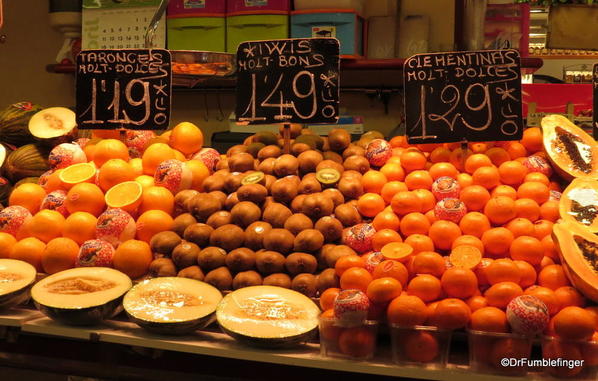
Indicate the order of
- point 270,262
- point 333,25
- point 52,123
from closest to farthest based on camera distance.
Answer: point 270,262 → point 52,123 → point 333,25

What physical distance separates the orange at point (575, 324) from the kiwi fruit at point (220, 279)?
3.02 ft

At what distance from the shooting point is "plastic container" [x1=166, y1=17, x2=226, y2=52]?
15.5 feet

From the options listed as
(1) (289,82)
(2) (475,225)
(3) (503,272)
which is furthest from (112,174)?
(3) (503,272)

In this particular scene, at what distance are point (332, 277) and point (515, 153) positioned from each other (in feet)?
2.77

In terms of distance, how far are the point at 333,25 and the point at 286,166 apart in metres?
2.45

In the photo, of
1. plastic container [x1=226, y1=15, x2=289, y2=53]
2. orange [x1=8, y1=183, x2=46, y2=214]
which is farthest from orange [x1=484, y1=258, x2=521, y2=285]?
plastic container [x1=226, y1=15, x2=289, y2=53]

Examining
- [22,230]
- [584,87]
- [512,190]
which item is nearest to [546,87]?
[584,87]

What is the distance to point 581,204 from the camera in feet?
6.35

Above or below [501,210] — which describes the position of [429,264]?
below

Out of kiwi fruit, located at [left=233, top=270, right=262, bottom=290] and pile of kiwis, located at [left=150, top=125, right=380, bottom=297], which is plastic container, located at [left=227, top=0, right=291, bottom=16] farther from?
kiwi fruit, located at [left=233, top=270, right=262, bottom=290]

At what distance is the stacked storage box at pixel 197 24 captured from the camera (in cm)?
472

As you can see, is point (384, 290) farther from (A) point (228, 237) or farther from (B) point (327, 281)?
(A) point (228, 237)

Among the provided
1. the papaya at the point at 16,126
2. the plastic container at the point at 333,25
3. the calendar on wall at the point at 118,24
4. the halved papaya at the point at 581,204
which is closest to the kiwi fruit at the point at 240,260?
the halved papaya at the point at 581,204

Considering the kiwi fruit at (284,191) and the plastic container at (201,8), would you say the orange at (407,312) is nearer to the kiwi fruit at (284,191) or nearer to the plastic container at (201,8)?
the kiwi fruit at (284,191)
